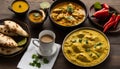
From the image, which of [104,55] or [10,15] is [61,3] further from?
[104,55]

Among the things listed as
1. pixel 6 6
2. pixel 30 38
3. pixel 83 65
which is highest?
pixel 6 6

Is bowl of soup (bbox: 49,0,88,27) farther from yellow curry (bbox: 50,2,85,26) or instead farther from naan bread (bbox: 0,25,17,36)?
naan bread (bbox: 0,25,17,36)

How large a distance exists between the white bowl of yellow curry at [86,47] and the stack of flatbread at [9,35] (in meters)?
0.28

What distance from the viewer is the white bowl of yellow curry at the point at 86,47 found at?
70.0 inches

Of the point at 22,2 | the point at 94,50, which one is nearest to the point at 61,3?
the point at 22,2

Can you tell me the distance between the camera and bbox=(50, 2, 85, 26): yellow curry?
1.96 meters

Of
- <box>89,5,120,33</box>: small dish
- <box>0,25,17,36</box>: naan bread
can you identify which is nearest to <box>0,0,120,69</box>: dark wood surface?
<box>89,5,120,33</box>: small dish

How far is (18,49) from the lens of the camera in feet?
6.02

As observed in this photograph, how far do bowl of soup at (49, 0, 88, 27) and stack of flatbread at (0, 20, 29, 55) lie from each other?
0.22 metres

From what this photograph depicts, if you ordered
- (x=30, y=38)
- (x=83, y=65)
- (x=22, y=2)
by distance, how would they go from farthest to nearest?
1. (x=22, y=2)
2. (x=30, y=38)
3. (x=83, y=65)

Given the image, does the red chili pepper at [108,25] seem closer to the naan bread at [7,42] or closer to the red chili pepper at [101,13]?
the red chili pepper at [101,13]

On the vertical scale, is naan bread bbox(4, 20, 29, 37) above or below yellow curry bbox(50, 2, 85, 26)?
below

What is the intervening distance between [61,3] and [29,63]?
1.64 feet

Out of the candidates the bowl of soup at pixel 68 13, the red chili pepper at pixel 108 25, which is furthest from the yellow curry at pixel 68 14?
the red chili pepper at pixel 108 25
